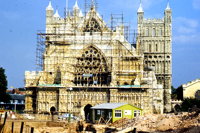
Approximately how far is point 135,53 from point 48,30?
22.3 metres

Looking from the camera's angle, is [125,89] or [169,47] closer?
[125,89]

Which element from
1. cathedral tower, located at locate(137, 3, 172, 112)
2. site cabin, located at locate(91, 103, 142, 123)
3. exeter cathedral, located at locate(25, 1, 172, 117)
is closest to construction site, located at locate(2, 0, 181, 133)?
exeter cathedral, located at locate(25, 1, 172, 117)

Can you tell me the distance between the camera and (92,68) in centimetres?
7362

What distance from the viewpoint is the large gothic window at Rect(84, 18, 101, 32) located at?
77.3m

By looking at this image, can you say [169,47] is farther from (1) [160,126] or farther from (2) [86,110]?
(1) [160,126]

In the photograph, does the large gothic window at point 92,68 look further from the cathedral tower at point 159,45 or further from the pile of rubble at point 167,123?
the pile of rubble at point 167,123

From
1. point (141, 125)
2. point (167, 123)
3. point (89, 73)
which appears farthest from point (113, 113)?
point (89, 73)

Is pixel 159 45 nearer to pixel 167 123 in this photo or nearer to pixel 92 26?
pixel 92 26

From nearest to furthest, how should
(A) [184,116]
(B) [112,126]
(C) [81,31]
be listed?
(A) [184,116] < (B) [112,126] < (C) [81,31]

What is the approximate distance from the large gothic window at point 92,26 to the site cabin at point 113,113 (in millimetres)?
23196

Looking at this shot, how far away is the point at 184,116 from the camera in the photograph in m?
43.1

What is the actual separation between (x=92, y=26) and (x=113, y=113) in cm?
2691

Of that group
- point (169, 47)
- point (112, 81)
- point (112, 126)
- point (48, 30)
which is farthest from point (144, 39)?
point (112, 126)

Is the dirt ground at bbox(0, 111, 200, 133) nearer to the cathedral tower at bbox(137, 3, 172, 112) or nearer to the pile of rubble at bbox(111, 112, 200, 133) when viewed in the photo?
the pile of rubble at bbox(111, 112, 200, 133)
